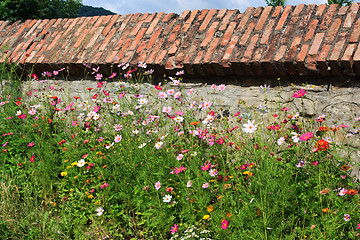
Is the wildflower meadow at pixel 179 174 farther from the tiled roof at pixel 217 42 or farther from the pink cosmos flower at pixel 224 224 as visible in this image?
the tiled roof at pixel 217 42

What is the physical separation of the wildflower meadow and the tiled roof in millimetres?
250

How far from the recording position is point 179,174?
2963mm

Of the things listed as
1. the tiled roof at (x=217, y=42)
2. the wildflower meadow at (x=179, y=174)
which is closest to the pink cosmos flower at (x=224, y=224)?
the wildflower meadow at (x=179, y=174)

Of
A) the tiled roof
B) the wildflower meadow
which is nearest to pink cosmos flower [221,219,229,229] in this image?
the wildflower meadow

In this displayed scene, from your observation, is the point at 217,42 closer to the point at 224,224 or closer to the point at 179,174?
the point at 179,174

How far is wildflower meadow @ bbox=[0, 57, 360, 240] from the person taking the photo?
8.02ft

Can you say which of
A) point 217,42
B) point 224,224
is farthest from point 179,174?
point 217,42

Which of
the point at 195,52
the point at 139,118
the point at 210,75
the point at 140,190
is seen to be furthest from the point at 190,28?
the point at 140,190

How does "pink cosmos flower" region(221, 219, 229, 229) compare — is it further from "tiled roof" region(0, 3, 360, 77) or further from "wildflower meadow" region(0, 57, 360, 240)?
"tiled roof" region(0, 3, 360, 77)

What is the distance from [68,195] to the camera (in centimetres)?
337

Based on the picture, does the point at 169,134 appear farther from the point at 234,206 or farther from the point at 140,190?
the point at 234,206

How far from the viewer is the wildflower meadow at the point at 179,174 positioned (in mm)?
2445

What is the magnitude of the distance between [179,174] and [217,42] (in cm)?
146

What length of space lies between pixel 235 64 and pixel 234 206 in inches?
55.6
